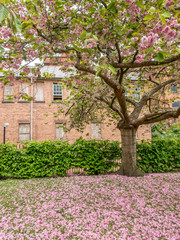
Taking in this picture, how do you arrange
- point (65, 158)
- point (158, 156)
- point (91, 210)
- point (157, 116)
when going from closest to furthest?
point (91, 210) → point (157, 116) → point (65, 158) → point (158, 156)

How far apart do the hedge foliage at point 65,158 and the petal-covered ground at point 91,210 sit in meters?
1.63

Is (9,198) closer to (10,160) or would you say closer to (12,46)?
(10,160)

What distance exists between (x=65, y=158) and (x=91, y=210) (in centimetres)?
436

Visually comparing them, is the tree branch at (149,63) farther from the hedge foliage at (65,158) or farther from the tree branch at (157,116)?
the hedge foliage at (65,158)

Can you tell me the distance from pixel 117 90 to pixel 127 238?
3.80 metres

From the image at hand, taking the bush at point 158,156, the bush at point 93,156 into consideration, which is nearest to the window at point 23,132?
the bush at point 93,156

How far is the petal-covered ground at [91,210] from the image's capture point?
339 cm

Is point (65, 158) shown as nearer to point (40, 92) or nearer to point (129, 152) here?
point (129, 152)

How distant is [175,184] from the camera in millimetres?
6781

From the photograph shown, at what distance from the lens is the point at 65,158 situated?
8555 millimetres

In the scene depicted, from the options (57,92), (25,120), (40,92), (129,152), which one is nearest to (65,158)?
(129,152)

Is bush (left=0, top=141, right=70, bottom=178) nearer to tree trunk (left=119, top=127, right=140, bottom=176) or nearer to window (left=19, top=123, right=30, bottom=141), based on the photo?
tree trunk (left=119, top=127, right=140, bottom=176)

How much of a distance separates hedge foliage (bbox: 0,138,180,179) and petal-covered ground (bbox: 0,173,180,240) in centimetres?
163

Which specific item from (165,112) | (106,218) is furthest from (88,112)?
(106,218)
